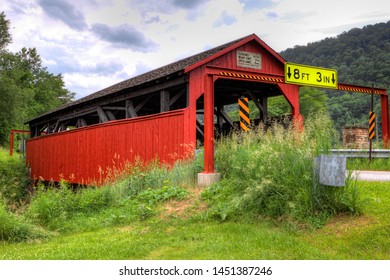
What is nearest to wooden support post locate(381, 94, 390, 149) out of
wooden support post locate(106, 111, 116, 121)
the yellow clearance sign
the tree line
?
the yellow clearance sign

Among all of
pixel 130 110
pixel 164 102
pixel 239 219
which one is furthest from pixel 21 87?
pixel 239 219

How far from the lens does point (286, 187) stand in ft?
15.8

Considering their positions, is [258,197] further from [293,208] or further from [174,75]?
[174,75]

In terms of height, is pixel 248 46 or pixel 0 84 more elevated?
pixel 0 84

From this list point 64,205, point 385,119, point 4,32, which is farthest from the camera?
point 4,32

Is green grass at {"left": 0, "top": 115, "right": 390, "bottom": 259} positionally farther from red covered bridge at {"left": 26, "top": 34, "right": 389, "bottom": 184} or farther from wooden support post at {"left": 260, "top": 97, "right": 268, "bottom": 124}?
wooden support post at {"left": 260, "top": 97, "right": 268, "bottom": 124}

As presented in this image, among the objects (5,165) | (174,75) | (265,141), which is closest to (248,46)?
(174,75)

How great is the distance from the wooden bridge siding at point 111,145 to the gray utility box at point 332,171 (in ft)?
16.6

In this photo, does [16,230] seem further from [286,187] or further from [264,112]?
[264,112]

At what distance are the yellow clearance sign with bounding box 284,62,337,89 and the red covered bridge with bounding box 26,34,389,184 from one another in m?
1.22

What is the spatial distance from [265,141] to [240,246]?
226 cm

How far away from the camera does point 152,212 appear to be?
5848mm

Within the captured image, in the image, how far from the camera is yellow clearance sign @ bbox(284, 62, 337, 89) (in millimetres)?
7916

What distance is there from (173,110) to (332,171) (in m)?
6.92
